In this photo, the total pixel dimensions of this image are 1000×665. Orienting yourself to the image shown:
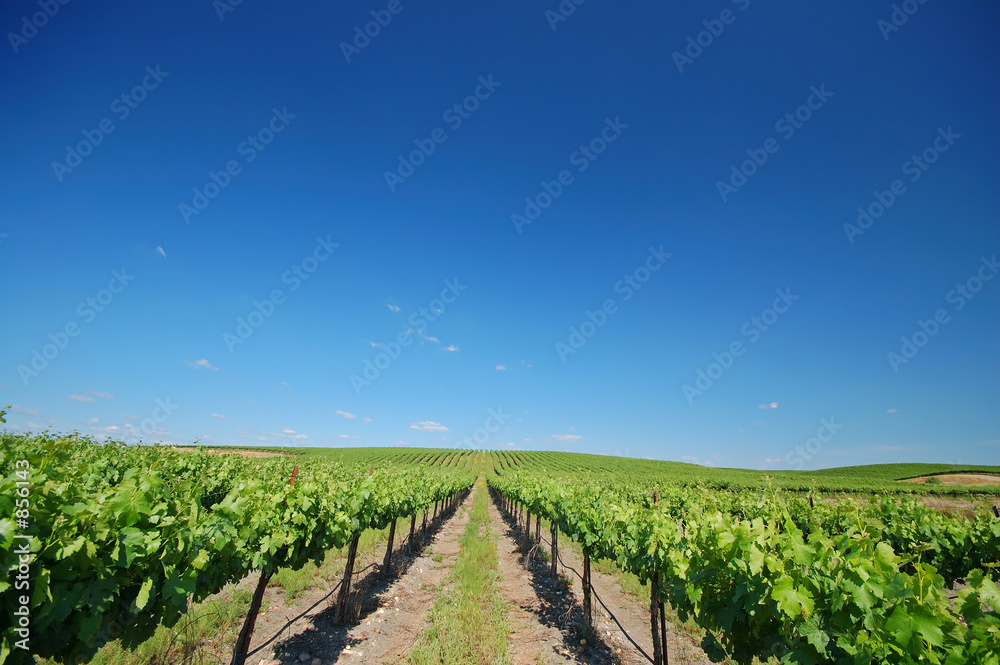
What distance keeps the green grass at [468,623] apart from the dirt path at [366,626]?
465mm

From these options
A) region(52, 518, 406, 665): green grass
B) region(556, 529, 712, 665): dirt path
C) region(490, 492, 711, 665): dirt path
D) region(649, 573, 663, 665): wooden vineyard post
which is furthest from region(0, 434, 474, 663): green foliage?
region(556, 529, 712, 665): dirt path

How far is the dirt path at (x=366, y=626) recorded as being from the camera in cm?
779

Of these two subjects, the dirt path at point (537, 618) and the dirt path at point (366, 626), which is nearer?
the dirt path at point (366, 626)

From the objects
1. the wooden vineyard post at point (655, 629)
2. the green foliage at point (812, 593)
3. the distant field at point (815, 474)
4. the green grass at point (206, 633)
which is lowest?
the distant field at point (815, 474)

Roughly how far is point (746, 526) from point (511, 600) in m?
9.31

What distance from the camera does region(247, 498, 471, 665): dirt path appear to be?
779 cm

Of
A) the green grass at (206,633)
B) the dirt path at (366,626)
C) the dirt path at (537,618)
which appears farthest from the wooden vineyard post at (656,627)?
the green grass at (206,633)

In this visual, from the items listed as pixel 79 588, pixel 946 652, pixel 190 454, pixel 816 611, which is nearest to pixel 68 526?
pixel 79 588

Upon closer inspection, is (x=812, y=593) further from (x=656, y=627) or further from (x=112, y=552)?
(x=112, y=552)

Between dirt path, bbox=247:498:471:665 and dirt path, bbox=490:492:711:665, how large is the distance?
250cm

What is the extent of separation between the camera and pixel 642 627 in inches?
410

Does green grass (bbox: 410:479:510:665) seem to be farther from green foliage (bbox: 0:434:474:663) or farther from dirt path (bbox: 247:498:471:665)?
green foliage (bbox: 0:434:474:663)

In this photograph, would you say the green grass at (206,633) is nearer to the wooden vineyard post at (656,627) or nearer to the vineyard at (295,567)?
the vineyard at (295,567)

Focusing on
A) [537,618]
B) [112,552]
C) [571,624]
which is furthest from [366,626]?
[112,552]
